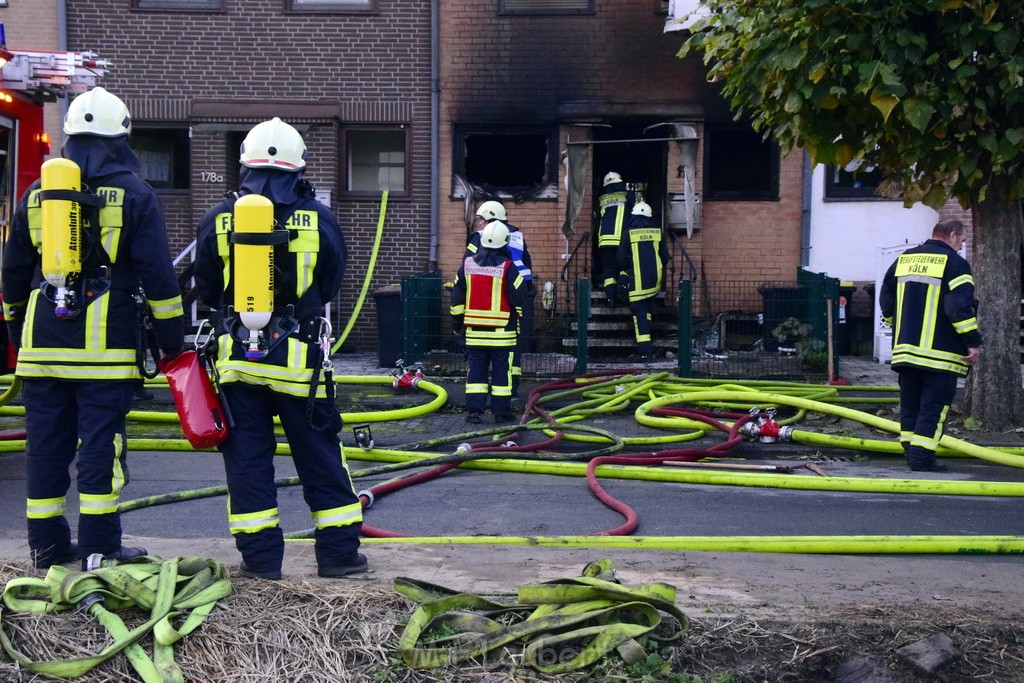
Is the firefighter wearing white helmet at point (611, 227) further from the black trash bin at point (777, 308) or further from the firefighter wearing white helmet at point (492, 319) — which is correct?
the firefighter wearing white helmet at point (492, 319)

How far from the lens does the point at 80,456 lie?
184 inches

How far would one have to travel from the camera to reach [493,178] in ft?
48.6

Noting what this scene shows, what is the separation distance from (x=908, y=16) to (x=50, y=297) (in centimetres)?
607

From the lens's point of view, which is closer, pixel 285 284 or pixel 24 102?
pixel 285 284

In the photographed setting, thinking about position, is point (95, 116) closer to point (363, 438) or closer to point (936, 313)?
point (363, 438)

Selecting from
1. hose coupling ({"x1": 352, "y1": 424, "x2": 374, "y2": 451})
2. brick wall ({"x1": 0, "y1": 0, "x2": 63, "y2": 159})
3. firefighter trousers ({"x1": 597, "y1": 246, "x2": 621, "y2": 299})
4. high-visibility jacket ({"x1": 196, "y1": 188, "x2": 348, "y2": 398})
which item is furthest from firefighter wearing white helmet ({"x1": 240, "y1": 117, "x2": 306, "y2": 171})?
brick wall ({"x1": 0, "y1": 0, "x2": 63, "y2": 159})

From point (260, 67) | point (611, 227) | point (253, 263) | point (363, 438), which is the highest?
point (260, 67)

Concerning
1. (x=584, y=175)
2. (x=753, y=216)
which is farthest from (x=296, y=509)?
(x=753, y=216)

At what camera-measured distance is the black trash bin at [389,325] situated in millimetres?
13016

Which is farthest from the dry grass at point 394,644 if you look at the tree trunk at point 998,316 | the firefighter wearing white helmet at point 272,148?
the tree trunk at point 998,316

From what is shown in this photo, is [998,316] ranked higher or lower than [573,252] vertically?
lower

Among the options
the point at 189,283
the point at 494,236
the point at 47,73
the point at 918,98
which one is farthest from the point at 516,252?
the point at 189,283

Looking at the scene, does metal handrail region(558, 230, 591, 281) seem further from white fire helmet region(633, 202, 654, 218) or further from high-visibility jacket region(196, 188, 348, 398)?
high-visibility jacket region(196, 188, 348, 398)

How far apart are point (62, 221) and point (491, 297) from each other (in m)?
5.13
